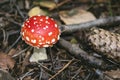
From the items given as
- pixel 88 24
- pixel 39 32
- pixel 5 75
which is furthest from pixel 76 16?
pixel 5 75

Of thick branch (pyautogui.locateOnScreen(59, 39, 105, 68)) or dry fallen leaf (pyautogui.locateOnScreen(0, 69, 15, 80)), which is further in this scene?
thick branch (pyautogui.locateOnScreen(59, 39, 105, 68))

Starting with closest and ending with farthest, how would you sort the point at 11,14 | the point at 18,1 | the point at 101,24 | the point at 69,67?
1. the point at 69,67
2. the point at 101,24
3. the point at 11,14
4. the point at 18,1

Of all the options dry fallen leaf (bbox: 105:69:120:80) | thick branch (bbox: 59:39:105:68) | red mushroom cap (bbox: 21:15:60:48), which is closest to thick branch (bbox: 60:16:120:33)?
thick branch (bbox: 59:39:105:68)

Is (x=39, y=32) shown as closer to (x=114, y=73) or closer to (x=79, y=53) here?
(x=79, y=53)

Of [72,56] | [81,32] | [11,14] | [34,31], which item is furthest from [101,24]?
[11,14]

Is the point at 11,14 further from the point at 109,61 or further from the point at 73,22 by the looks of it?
the point at 109,61

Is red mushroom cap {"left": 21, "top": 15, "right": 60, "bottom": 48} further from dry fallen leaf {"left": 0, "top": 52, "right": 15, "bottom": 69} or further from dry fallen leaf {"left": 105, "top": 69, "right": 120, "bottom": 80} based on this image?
dry fallen leaf {"left": 105, "top": 69, "right": 120, "bottom": 80}
